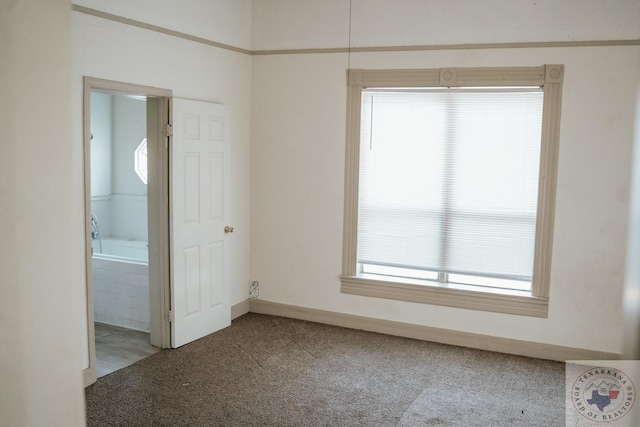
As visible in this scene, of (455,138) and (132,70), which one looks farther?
(455,138)

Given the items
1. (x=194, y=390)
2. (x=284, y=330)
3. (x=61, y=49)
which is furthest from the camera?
(x=284, y=330)

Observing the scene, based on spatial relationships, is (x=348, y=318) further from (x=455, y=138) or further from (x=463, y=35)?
(x=463, y=35)

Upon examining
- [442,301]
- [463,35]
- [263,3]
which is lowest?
[442,301]

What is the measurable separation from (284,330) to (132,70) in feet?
8.83

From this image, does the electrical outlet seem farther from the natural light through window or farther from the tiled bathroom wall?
the natural light through window

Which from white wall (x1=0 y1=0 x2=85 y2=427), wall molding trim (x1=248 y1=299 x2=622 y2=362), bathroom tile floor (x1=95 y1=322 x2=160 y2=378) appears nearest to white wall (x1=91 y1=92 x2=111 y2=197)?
bathroom tile floor (x1=95 y1=322 x2=160 y2=378)

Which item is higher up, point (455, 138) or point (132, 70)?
point (132, 70)

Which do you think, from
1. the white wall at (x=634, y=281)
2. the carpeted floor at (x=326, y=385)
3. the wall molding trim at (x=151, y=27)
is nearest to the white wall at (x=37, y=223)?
the white wall at (x=634, y=281)

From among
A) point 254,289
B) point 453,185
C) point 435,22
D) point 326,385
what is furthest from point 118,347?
point 435,22

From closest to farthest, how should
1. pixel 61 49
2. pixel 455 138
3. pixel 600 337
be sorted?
1. pixel 61 49
2. pixel 600 337
3. pixel 455 138

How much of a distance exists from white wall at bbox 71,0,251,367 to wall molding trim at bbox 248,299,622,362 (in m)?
0.45

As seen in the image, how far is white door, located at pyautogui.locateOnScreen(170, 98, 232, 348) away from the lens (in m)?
4.83

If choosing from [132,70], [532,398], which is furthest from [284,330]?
[132,70]

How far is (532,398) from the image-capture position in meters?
4.10
